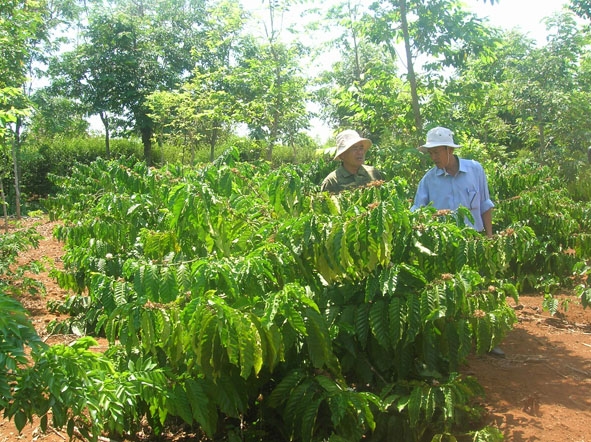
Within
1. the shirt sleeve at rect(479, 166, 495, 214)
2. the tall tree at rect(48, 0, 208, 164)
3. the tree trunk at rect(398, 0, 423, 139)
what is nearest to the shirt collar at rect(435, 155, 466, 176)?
the shirt sleeve at rect(479, 166, 495, 214)

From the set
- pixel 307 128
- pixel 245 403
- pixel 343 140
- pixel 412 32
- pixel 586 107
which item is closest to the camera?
pixel 245 403

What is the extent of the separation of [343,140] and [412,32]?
6.68 feet

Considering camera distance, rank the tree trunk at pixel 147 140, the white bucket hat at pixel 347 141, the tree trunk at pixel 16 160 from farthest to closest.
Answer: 1. the tree trunk at pixel 147 140
2. the tree trunk at pixel 16 160
3. the white bucket hat at pixel 347 141

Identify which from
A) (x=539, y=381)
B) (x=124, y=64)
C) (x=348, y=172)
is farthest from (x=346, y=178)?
(x=124, y=64)

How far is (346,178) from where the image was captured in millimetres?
4473

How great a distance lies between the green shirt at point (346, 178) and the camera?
4.39 metres

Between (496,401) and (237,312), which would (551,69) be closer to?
(496,401)

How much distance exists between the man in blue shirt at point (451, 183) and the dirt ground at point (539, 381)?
2.77 ft

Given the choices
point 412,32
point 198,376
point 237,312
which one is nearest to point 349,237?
point 237,312

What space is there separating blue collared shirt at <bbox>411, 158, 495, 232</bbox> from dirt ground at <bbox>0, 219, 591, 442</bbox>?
35.4 inches

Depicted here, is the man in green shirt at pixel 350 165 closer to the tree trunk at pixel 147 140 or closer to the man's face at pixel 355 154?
the man's face at pixel 355 154

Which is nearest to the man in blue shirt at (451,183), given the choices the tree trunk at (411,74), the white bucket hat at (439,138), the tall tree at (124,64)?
the white bucket hat at (439,138)

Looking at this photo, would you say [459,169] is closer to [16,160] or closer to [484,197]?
[484,197]

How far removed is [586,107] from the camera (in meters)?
11.5
